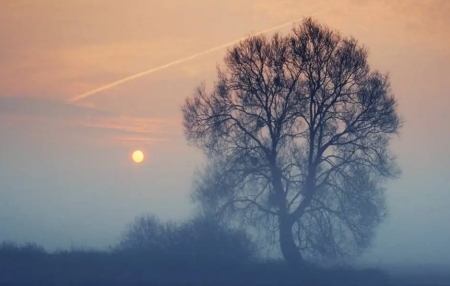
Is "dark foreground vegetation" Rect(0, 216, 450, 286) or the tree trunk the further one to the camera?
the tree trunk

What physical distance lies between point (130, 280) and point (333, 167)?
11.3 m

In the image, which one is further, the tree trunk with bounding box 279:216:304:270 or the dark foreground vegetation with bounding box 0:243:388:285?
the tree trunk with bounding box 279:216:304:270

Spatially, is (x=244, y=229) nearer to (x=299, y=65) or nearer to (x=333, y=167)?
(x=333, y=167)

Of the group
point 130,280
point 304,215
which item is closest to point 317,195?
point 304,215

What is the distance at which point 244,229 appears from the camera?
38688 millimetres

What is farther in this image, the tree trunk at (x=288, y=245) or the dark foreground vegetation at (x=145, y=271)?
the tree trunk at (x=288, y=245)

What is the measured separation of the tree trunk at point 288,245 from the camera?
3884cm

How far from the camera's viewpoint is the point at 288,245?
128 ft

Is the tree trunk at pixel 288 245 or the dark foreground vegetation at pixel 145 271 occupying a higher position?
the tree trunk at pixel 288 245

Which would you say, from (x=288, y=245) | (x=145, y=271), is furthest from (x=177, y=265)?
(x=288, y=245)

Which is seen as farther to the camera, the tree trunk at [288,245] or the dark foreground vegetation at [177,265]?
the tree trunk at [288,245]

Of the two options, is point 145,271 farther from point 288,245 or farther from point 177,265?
point 288,245

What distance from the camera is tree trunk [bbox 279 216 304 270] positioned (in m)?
38.8

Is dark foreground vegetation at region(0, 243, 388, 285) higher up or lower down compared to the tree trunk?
lower down
